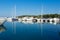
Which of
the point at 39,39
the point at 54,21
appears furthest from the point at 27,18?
the point at 39,39

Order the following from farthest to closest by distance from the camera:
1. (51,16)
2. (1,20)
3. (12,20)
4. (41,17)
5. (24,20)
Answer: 1. (24,20)
2. (51,16)
3. (41,17)
4. (12,20)
5. (1,20)

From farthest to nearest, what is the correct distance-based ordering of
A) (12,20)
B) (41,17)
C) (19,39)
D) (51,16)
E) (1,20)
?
1. (51,16)
2. (41,17)
3. (12,20)
4. (1,20)
5. (19,39)

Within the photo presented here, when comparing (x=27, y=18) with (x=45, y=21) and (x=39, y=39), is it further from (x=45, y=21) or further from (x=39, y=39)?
(x=39, y=39)

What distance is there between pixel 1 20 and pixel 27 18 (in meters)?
3.63

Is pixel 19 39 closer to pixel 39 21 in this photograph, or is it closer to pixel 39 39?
pixel 39 39

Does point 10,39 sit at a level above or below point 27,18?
below

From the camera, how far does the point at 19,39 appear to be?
371 centimetres

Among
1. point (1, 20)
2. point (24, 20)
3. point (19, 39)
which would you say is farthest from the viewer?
point (24, 20)

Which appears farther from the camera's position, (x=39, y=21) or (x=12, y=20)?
(x=39, y=21)

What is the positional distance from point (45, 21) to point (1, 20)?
3751 millimetres

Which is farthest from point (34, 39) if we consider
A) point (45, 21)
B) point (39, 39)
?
point (45, 21)

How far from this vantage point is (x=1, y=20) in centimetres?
661

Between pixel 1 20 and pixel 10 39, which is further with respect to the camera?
pixel 1 20

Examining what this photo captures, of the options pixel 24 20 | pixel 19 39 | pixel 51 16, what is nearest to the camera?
pixel 19 39
